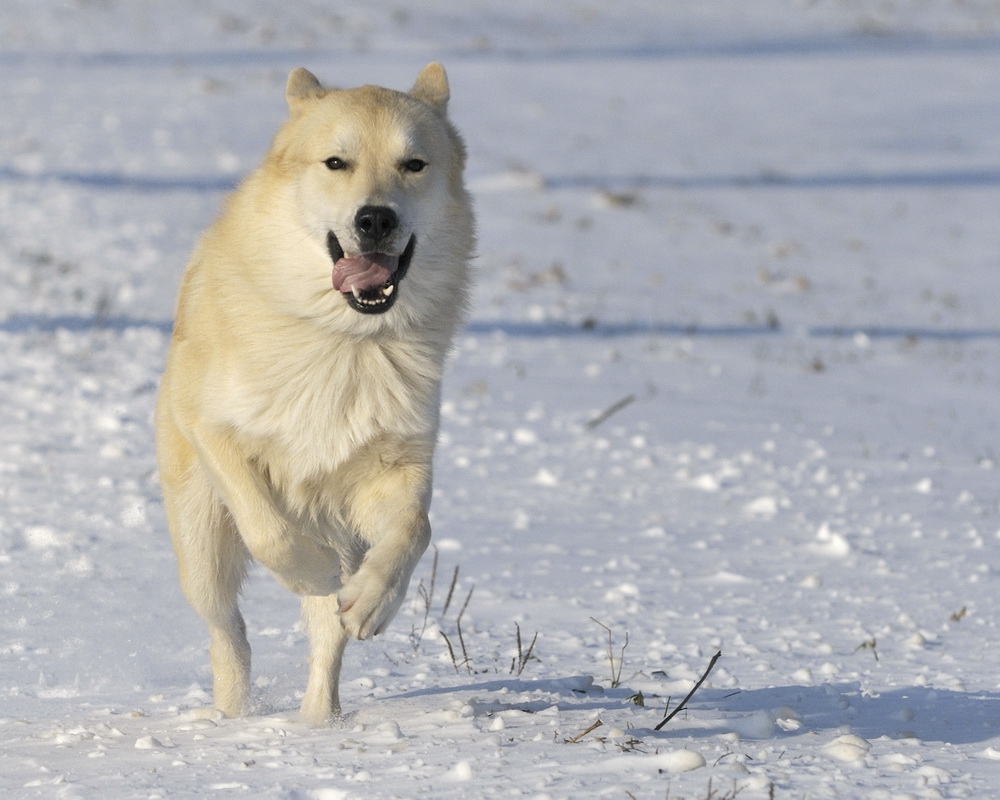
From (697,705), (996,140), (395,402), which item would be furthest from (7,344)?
(996,140)

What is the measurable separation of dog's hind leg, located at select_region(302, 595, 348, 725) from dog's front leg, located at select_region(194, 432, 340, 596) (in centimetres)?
17

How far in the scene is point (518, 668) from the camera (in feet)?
15.5

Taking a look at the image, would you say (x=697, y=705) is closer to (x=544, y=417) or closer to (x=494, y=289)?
(x=544, y=417)

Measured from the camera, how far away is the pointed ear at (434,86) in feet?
16.5

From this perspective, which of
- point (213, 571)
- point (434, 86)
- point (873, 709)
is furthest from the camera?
point (434, 86)

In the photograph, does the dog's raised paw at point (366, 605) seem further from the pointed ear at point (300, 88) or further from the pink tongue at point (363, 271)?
the pointed ear at point (300, 88)

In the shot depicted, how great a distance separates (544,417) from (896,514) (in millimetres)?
2461

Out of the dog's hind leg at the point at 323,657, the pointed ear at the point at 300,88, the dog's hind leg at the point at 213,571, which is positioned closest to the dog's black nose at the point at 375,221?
the pointed ear at the point at 300,88

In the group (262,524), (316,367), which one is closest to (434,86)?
(316,367)

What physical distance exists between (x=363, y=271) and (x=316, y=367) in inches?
14.1

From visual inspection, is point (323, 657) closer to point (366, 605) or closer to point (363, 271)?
point (366, 605)

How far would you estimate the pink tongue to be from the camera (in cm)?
428

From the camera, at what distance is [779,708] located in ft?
14.0

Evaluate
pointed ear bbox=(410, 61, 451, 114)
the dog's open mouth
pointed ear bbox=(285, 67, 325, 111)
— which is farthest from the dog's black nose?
pointed ear bbox=(410, 61, 451, 114)
